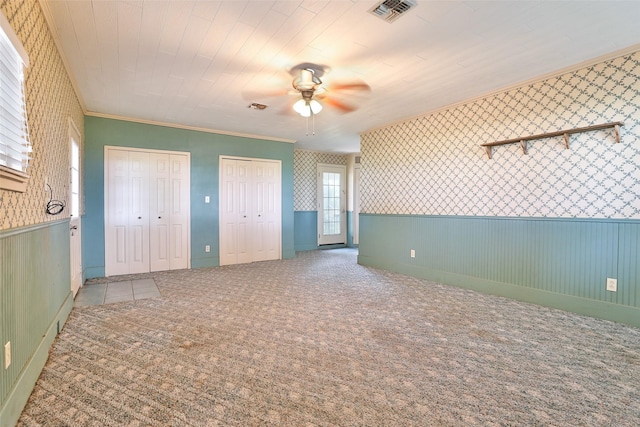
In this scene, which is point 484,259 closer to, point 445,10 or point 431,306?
point 431,306

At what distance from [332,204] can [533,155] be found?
5.30 meters

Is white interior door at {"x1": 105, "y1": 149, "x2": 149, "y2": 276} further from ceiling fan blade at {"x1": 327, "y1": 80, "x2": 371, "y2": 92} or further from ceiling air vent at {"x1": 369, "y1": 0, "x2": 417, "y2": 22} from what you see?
ceiling air vent at {"x1": 369, "y1": 0, "x2": 417, "y2": 22}

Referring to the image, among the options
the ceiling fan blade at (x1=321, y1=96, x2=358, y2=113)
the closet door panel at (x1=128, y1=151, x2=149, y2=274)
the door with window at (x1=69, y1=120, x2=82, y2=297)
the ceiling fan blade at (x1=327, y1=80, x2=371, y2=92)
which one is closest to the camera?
the ceiling fan blade at (x1=327, y1=80, x2=371, y2=92)

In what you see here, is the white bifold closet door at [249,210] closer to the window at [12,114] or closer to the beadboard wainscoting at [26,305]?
the beadboard wainscoting at [26,305]

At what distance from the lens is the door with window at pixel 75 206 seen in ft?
11.7

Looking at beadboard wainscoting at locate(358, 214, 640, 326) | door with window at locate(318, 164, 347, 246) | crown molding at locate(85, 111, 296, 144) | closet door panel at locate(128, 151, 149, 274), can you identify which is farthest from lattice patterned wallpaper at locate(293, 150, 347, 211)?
closet door panel at locate(128, 151, 149, 274)

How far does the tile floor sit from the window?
2218 mm

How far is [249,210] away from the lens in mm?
6051

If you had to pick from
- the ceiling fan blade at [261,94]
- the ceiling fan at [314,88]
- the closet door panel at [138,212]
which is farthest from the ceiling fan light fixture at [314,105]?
the closet door panel at [138,212]

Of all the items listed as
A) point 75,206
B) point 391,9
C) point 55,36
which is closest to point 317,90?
point 391,9

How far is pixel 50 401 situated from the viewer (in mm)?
1688

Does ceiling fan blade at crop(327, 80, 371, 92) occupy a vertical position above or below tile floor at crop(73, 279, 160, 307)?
above

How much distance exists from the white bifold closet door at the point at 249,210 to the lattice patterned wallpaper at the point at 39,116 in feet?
9.20

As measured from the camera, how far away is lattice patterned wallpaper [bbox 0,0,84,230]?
5.48 ft
